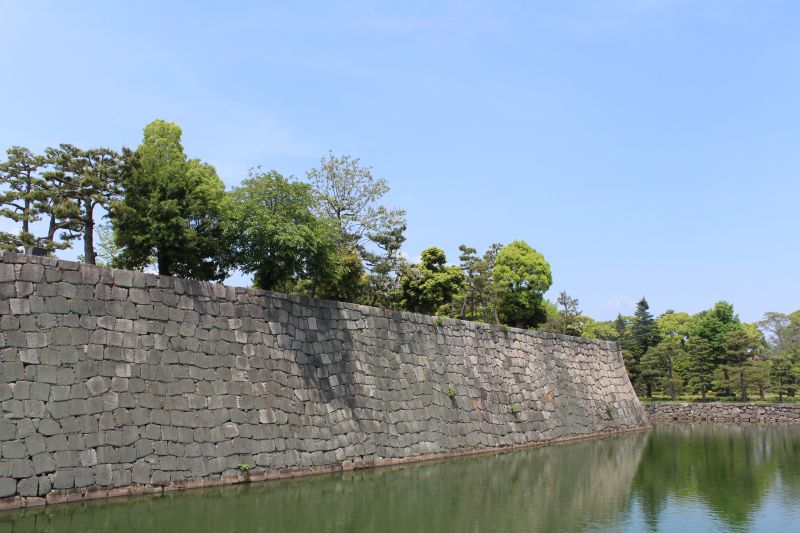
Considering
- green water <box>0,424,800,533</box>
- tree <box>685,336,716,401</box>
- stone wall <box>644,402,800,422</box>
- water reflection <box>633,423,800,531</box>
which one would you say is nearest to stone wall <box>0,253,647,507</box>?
green water <box>0,424,800,533</box>

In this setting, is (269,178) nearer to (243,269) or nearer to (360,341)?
(243,269)

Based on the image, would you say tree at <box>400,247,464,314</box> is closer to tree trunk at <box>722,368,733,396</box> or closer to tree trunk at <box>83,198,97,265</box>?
tree trunk at <box>83,198,97,265</box>

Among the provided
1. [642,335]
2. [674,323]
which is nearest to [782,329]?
[674,323]

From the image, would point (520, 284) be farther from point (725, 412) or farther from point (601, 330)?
point (601, 330)

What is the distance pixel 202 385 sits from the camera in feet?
40.4

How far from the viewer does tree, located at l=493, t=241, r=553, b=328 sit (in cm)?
3328

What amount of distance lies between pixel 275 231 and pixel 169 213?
2.88 m

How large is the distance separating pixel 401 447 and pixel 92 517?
8.62 meters

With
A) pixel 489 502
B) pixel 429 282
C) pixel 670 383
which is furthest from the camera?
pixel 670 383

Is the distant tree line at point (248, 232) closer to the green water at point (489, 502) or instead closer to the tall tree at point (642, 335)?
the green water at point (489, 502)

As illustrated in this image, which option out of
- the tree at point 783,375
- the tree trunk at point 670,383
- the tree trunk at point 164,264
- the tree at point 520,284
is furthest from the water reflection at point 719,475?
the tree trunk at point 670,383

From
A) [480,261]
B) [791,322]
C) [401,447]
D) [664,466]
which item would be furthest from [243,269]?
[791,322]

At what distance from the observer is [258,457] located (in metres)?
12.8

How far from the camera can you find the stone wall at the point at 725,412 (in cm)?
3597
